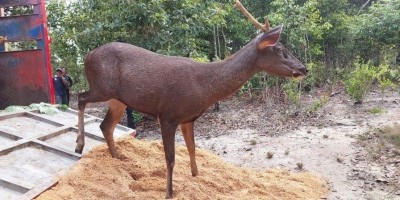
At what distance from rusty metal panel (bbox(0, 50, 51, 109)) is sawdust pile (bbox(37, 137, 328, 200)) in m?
2.12

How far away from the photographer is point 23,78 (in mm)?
7684

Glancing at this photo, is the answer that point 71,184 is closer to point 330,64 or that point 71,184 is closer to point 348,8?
point 330,64

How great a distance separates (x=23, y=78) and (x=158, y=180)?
360cm

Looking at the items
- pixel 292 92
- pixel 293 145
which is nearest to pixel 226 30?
pixel 292 92

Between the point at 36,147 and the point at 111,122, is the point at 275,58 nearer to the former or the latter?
the point at 111,122

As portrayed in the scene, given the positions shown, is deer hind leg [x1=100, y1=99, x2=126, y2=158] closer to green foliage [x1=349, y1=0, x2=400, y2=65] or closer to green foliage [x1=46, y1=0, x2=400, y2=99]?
green foliage [x1=46, y1=0, x2=400, y2=99]

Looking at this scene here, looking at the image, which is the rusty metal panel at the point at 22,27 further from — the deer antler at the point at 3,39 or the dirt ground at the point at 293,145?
the dirt ground at the point at 293,145

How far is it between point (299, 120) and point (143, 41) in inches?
143

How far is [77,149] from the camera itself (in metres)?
5.55

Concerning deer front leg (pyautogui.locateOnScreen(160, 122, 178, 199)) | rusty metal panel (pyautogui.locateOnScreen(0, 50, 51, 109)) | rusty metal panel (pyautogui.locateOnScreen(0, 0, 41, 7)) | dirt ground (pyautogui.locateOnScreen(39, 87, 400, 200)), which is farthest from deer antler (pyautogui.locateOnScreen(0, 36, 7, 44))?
deer front leg (pyautogui.locateOnScreen(160, 122, 178, 199))

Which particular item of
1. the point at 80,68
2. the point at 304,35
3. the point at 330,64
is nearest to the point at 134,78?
the point at 304,35

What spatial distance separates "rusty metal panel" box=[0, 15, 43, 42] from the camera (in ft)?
24.9

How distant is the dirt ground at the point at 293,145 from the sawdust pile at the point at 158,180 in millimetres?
20

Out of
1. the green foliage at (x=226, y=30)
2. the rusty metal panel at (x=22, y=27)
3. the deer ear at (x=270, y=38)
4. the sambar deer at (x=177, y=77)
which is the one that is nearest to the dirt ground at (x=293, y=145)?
the sambar deer at (x=177, y=77)
